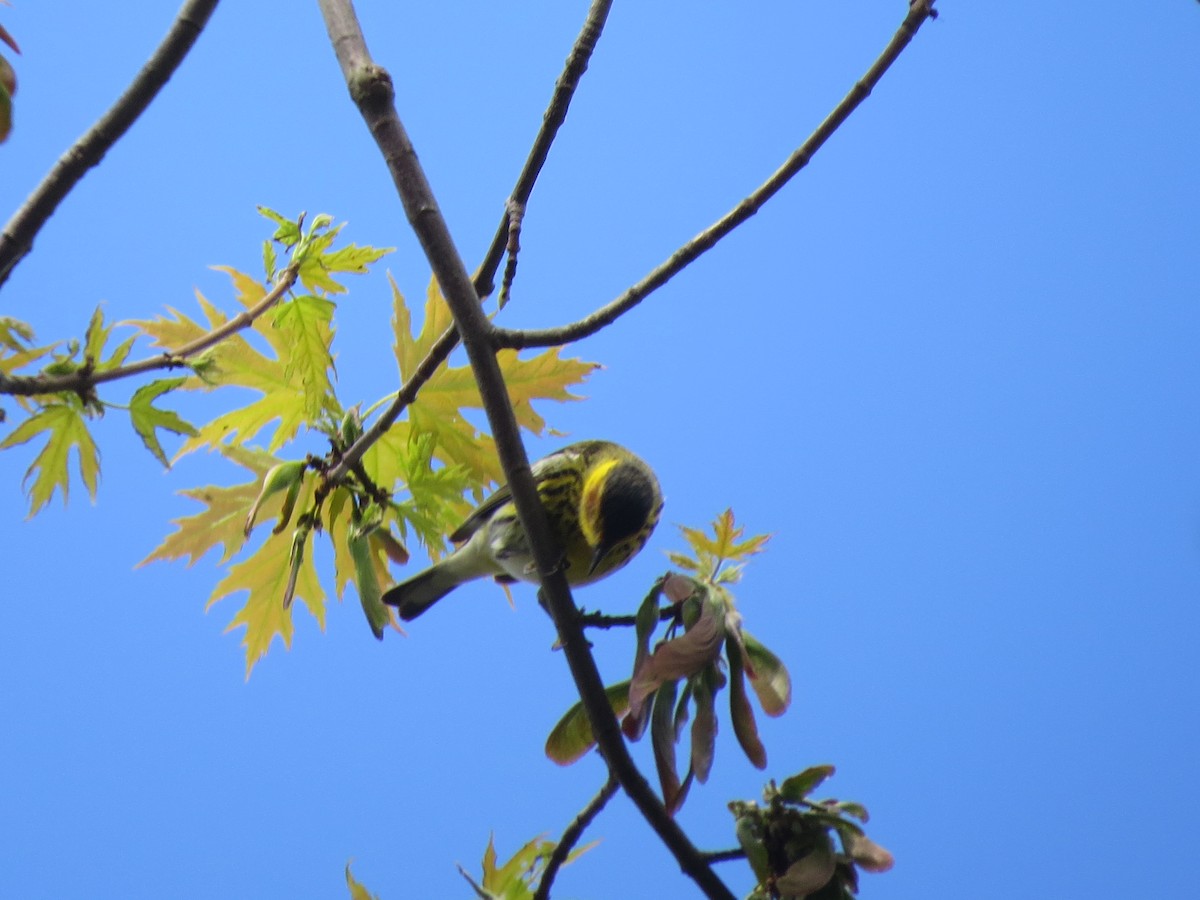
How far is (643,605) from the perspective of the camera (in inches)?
41.8

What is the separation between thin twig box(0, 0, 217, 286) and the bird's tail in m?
0.86

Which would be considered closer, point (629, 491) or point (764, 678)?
point (764, 678)

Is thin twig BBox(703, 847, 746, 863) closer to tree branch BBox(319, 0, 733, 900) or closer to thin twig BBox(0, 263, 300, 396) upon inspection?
tree branch BBox(319, 0, 733, 900)

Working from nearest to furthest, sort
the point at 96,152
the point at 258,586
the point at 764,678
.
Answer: the point at 96,152 → the point at 764,678 → the point at 258,586

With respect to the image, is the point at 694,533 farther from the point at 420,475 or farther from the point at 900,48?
the point at 900,48

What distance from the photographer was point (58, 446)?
112 cm

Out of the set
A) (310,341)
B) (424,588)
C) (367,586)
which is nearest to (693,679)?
(367,586)

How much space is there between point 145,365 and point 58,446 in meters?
0.18

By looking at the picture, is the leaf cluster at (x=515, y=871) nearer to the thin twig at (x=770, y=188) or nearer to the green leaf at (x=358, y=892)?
the green leaf at (x=358, y=892)

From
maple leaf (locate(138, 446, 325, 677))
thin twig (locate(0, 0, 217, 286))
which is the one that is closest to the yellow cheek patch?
maple leaf (locate(138, 446, 325, 677))

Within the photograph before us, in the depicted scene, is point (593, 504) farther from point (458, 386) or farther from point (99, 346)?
point (99, 346)

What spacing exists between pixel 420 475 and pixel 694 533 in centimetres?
27

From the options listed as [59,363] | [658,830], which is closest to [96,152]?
[59,363]

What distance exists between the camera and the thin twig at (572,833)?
42.3 inches
